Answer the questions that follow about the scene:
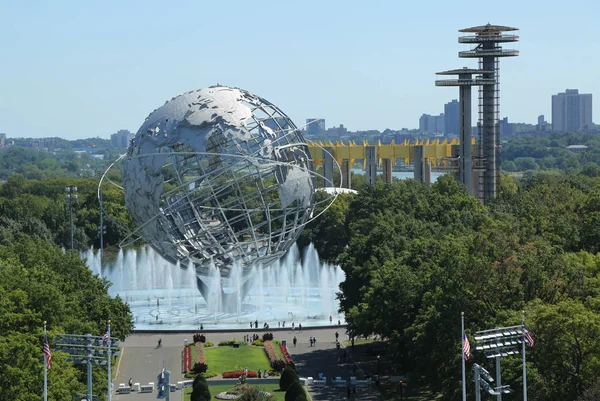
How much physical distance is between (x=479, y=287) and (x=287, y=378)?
27.1 ft

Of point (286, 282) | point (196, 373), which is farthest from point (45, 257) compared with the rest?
point (286, 282)

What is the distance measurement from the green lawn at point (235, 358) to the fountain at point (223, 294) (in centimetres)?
439

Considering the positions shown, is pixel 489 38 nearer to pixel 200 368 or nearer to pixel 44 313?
pixel 200 368

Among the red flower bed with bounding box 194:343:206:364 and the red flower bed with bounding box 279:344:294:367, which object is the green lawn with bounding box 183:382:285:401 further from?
the red flower bed with bounding box 194:343:206:364

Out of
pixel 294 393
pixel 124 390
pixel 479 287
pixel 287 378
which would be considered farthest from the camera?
pixel 124 390

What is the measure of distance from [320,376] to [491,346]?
18682 millimetres

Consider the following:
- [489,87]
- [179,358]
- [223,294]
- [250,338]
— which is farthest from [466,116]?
[179,358]

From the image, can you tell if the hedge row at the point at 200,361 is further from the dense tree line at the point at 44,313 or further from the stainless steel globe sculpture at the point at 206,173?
the stainless steel globe sculpture at the point at 206,173

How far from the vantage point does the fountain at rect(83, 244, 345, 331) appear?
62.2 metres

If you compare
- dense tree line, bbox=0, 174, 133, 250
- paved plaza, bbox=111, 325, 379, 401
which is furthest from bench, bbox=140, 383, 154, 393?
dense tree line, bbox=0, 174, 133, 250

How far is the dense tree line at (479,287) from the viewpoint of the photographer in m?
→ 39.5

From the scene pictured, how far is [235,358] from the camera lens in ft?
180

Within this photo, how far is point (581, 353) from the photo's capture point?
3944cm

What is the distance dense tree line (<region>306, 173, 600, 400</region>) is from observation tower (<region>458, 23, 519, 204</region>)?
59.2 feet
